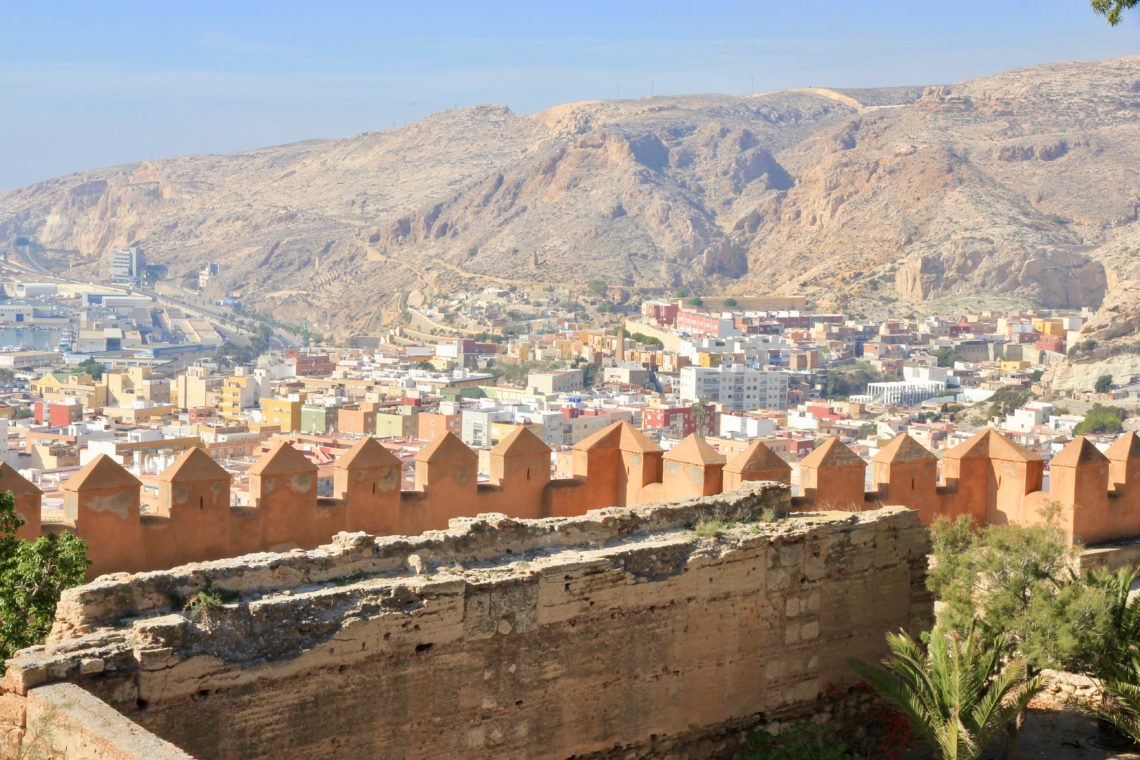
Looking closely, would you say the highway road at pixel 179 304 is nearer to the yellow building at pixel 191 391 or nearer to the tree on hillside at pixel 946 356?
the yellow building at pixel 191 391

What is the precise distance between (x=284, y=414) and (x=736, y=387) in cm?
2499

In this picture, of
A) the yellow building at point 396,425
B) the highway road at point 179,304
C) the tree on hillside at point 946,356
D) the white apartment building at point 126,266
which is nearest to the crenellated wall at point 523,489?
the yellow building at point 396,425

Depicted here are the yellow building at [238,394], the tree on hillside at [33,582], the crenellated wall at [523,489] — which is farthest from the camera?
the yellow building at [238,394]

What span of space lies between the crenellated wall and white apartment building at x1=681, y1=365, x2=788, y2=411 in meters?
65.6

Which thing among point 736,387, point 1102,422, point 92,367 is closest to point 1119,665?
point 1102,422

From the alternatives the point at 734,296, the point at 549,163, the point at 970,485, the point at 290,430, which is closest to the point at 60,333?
the point at 549,163

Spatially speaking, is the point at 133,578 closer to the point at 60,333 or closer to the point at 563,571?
the point at 563,571

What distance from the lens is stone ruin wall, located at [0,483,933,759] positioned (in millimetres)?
5016

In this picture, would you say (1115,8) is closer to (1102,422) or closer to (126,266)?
(1102,422)

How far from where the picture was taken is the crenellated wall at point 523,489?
6484 mm

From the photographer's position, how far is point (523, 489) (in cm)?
788

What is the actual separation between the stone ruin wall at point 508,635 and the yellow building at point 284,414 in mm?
56724

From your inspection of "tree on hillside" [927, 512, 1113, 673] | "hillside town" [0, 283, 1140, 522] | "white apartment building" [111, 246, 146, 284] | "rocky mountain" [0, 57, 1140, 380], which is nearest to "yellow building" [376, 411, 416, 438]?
"hillside town" [0, 283, 1140, 522]

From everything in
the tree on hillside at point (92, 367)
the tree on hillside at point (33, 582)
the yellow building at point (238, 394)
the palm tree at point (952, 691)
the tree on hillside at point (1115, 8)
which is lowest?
the tree on hillside at point (92, 367)
